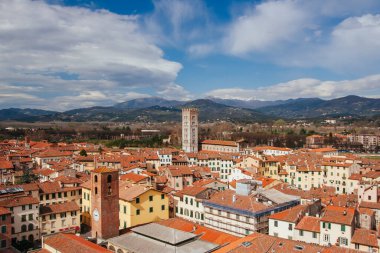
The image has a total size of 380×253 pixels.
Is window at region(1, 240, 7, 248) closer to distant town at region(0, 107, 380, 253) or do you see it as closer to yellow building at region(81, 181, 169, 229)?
distant town at region(0, 107, 380, 253)

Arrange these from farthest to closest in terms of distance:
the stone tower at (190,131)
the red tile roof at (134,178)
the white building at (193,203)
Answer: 1. the stone tower at (190,131)
2. the red tile roof at (134,178)
3. the white building at (193,203)

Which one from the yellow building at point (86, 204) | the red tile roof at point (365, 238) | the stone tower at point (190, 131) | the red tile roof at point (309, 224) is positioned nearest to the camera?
the red tile roof at point (365, 238)

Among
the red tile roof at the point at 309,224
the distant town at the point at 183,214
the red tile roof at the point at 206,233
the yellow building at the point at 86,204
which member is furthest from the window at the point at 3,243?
the red tile roof at the point at 309,224

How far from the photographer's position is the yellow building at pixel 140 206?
1668 inches

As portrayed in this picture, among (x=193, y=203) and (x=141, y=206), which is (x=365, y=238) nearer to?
(x=193, y=203)

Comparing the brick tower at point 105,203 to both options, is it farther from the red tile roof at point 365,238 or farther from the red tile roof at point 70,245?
the red tile roof at point 365,238

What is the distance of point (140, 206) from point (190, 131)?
9512 cm

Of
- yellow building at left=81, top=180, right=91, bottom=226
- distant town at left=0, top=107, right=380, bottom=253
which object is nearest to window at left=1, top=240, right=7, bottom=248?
distant town at left=0, top=107, right=380, bottom=253

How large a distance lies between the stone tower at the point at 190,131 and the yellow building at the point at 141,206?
9166 cm

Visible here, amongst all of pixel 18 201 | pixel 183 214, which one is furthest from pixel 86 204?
pixel 183 214

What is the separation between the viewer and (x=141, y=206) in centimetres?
4316

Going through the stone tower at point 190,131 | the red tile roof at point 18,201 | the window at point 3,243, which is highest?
the stone tower at point 190,131

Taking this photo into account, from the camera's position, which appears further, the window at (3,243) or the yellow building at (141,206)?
the yellow building at (141,206)

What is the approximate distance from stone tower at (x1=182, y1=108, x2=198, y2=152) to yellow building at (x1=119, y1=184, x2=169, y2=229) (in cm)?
9166
